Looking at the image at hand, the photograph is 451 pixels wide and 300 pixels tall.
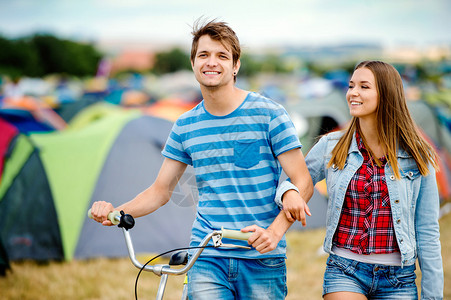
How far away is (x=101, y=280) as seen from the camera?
4680 millimetres

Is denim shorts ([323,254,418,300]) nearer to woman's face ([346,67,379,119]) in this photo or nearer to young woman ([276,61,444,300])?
young woman ([276,61,444,300])

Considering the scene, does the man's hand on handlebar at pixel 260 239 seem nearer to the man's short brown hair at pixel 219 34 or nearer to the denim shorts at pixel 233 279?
the denim shorts at pixel 233 279

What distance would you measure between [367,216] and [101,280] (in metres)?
3.20

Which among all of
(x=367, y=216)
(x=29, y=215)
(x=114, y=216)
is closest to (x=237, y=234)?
(x=114, y=216)

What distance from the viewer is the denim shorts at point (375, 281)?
2168 mm

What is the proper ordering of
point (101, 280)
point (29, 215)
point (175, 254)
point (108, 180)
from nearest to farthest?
point (175, 254)
point (101, 280)
point (29, 215)
point (108, 180)

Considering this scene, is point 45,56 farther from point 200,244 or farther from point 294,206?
point 294,206

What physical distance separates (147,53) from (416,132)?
101 meters

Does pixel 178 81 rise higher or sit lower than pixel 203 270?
higher

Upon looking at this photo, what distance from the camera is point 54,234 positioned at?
5.25 m

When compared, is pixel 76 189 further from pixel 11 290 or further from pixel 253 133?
pixel 253 133

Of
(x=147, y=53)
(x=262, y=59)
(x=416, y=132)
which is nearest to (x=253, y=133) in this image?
(x=416, y=132)

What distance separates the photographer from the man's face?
2094 mm

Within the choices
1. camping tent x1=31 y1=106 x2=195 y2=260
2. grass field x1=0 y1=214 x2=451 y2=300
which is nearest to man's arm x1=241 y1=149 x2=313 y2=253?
grass field x1=0 y1=214 x2=451 y2=300
